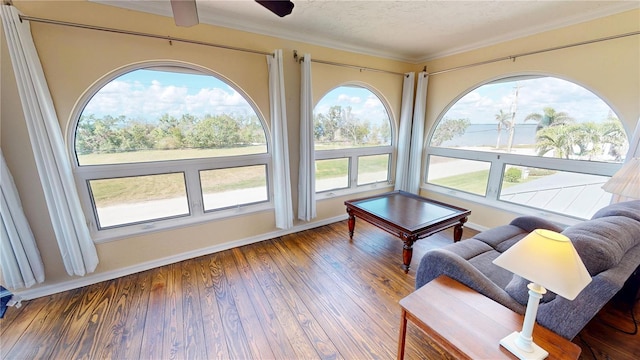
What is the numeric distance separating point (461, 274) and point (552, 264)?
624 mm

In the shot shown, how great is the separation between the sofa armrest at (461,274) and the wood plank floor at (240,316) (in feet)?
1.66

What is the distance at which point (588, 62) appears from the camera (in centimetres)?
236

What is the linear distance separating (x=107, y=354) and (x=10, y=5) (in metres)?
2.55

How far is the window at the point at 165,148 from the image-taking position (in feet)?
7.16

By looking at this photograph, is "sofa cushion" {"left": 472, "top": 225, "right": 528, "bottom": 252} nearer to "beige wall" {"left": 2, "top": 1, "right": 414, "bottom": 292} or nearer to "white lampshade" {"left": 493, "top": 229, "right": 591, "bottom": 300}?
"white lampshade" {"left": 493, "top": 229, "right": 591, "bottom": 300}

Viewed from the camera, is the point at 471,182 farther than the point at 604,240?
Yes

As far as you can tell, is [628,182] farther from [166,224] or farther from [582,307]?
[166,224]

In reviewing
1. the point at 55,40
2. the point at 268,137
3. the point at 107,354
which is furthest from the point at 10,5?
the point at 107,354

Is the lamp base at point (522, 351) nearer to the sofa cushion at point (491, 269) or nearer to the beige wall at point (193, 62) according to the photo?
the sofa cushion at point (491, 269)

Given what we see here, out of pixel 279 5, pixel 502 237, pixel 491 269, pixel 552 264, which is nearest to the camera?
pixel 552 264

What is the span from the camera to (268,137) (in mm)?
2945

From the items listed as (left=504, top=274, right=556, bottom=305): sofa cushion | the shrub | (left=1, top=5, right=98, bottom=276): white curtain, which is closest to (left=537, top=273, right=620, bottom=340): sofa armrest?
(left=504, top=274, right=556, bottom=305): sofa cushion

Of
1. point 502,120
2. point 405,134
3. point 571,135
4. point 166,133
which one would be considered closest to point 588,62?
point 571,135

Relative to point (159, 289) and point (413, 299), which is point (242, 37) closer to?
point (159, 289)
